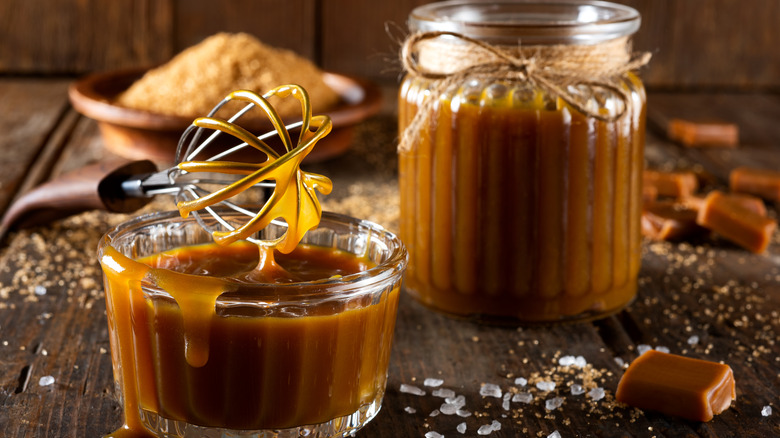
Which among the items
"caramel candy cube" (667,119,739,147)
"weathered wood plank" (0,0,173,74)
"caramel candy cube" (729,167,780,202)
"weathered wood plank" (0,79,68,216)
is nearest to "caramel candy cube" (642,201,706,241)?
"caramel candy cube" (729,167,780,202)

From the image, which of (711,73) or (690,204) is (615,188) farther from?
(711,73)

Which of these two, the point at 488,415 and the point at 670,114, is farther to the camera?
the point at 670,114

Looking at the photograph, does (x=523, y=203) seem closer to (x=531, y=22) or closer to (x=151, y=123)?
(x=531, y=22)

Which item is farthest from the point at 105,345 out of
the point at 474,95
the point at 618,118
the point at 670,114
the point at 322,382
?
the point at 670,114

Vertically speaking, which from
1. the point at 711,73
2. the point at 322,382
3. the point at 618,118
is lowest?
the point at 711,73

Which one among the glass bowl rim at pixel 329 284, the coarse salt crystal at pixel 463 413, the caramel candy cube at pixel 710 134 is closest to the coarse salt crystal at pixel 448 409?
the coarse salt crystal at pixel 463 413

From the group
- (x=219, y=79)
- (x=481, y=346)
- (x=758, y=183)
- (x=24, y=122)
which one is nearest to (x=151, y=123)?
(x=219, y=79)
